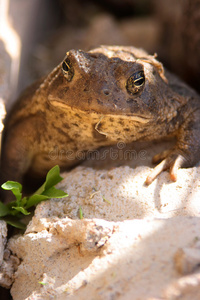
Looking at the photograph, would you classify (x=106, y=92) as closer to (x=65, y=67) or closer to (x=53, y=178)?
(x=65, y=67)

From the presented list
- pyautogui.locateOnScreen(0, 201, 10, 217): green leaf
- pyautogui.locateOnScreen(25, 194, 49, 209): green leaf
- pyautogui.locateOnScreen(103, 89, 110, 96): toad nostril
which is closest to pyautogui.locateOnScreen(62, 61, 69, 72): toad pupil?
pyautogui.locateOnScreen(103, 89, 110, 96): toad nostril

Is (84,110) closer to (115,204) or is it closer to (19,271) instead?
(115,204)

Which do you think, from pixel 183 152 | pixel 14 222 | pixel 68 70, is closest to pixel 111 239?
pixel 14 222

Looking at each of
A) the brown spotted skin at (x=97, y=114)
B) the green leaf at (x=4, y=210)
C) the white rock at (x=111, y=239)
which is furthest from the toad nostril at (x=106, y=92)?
the green leaf at (x=4, y=210)

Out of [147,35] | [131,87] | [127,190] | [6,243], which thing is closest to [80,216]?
[127,190]

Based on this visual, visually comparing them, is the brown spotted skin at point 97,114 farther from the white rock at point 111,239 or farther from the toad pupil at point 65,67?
the white rock at point 111,239

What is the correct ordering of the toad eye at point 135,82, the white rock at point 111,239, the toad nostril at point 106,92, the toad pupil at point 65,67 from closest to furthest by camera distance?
the white rock at point 111,239, the toad nostril at point 106,92, the toad eye at point 135,82, the toad pupil at point 65,67

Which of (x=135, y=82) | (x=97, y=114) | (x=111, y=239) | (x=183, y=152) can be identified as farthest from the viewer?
(x=183, y=152)
